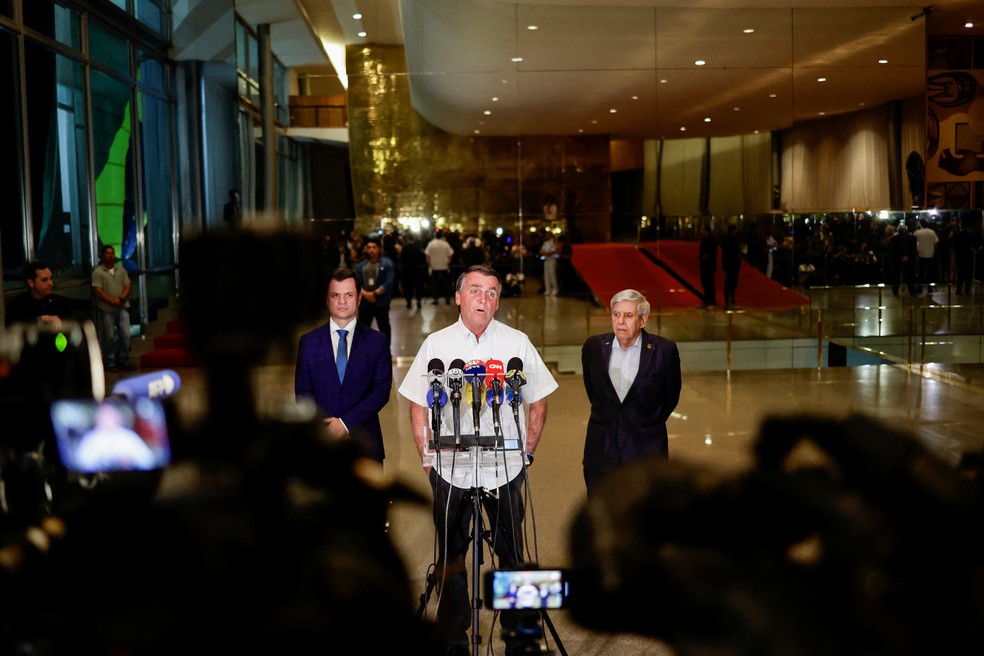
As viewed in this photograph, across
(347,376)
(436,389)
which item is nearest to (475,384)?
(436,389)

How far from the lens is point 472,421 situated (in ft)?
12.3

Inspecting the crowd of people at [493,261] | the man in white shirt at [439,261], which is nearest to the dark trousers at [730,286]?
the crowd of people at [493,261]

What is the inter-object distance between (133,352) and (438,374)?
10.9 metres

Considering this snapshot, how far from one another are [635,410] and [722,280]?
10594mm

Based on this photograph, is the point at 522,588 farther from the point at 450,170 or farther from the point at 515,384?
the point at 450,170

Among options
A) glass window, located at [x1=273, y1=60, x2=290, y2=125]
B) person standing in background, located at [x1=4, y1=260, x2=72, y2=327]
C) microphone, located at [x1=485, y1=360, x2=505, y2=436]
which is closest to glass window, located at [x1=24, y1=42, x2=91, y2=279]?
glass window, located at [x1=273, y1=60, x2=290, y2=125]

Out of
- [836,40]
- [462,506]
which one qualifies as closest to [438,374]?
[462,506]

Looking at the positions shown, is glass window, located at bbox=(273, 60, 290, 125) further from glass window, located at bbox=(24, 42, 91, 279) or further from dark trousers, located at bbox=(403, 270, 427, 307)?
dark trousers, located at bbox=(403, 270, 427, 307)

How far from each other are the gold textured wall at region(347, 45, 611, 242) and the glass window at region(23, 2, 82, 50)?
11.8 ft

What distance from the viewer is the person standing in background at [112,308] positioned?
12.1 metres

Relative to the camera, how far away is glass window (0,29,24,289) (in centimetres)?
991

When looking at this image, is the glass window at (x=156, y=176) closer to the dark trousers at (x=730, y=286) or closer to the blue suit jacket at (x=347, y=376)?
the dark trousers at (x=730, y=286)

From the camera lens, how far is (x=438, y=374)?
3.51 m

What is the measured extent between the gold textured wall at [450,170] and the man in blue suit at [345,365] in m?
9.63
